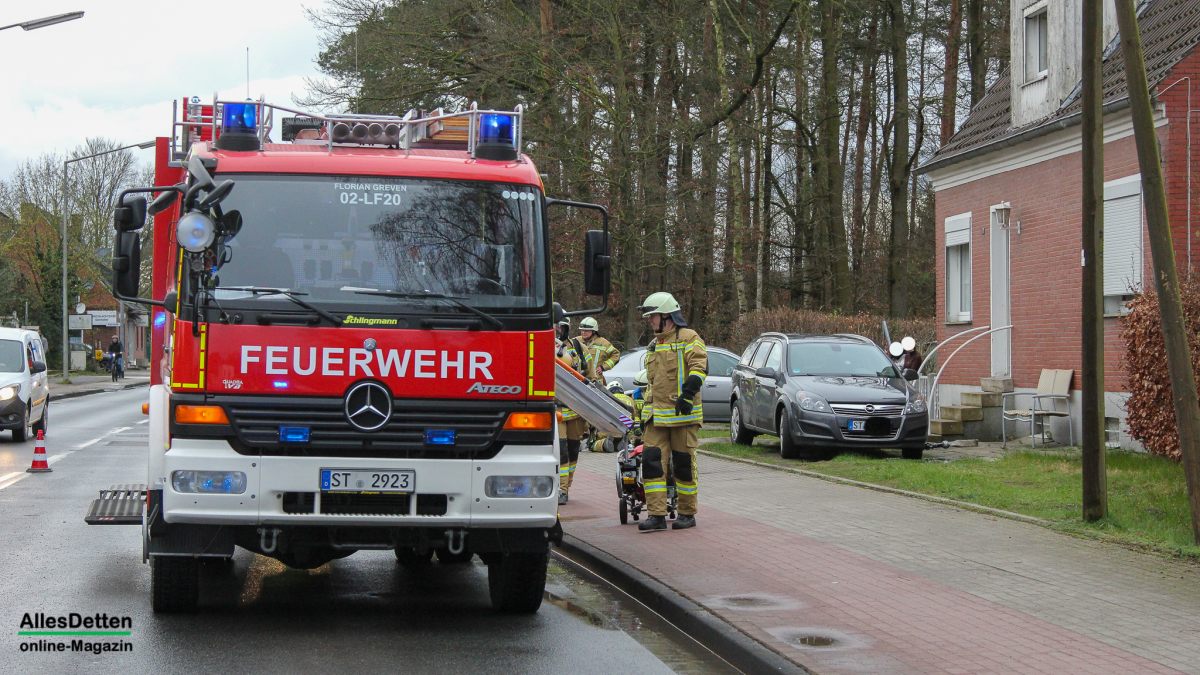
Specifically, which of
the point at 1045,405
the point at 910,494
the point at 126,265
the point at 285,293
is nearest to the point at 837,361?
the point at 1045,405

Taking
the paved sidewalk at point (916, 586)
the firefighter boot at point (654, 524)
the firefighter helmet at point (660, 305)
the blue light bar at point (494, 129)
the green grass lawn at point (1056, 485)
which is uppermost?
the blue light bar at point (494, 129)

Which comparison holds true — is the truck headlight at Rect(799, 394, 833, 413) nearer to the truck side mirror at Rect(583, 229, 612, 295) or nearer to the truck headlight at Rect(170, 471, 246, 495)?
the truck side mirror at Rect(583, 229, 612, 295)

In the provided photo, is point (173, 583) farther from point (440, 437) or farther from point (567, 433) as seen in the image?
point (567, 433)

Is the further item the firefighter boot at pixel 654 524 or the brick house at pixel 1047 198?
the brick house at pixel 1047 198

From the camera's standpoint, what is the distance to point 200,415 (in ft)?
23.2

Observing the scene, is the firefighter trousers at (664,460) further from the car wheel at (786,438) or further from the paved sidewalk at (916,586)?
the car wheel at (786,438)

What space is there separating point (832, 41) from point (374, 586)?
27346 mm

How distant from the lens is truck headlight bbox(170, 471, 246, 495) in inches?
277

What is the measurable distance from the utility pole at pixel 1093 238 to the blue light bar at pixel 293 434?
21.7 feet

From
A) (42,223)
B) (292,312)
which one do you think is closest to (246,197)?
(292,312)

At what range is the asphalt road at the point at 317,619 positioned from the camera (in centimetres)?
675

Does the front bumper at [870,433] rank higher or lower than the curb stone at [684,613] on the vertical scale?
higher

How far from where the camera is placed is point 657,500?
1099cm

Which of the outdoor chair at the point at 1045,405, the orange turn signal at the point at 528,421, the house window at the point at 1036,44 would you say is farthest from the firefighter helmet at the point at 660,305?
the house window at the point at 1036,44
